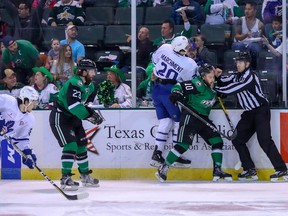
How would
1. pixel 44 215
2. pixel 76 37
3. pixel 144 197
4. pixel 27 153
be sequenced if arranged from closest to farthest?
pixel 44 215, pixel 144 197, pixel 27 153, pixel 76 37

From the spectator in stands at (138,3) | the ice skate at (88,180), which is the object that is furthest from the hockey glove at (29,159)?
the spectator in stands at (138,3)

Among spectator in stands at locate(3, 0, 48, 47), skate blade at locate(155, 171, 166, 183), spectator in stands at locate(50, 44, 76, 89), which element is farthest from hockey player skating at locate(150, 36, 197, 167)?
spectator in stands at locate(3, 0, 48, 47)

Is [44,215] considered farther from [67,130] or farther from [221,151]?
[221,151]

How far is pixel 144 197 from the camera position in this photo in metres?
8.49

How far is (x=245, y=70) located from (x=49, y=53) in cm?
212

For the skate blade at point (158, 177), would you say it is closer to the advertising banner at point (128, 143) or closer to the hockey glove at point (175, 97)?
the advertising banner at point (128, 143)

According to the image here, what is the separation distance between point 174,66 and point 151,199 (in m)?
1.99

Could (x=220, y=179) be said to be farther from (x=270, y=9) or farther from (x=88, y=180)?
(x=270, y=9)

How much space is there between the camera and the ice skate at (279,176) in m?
9.80

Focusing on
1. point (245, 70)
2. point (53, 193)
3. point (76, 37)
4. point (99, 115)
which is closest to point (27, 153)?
point (53, 193)

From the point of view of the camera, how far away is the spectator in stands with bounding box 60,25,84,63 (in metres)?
10.3

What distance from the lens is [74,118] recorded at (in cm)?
944

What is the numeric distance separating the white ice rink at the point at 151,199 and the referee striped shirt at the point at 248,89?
825 millimetres

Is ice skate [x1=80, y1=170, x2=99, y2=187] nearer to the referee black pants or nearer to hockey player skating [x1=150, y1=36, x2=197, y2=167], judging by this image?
hockey player skating [x1=150, y1=36, x2=197, y2=167]
